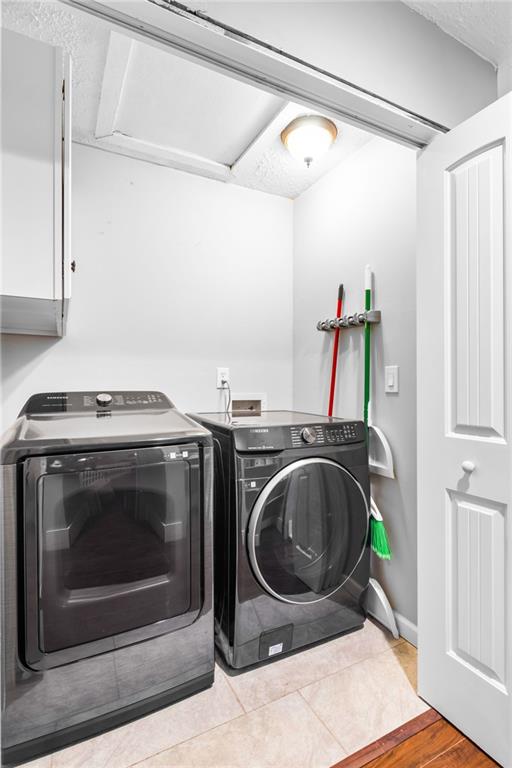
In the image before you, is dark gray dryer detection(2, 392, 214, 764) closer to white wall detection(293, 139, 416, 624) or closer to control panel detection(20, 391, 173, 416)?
control panel detection(20, 391, 173, 416)

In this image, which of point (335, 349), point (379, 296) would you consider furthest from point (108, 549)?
point (379, 296)

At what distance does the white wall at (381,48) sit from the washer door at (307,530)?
1.35 metres

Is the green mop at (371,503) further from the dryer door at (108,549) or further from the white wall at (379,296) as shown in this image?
the dryer door at (108,549)

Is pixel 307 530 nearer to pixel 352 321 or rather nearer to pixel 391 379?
pixel 391 379

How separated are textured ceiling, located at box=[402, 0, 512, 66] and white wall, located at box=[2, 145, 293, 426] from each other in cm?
134

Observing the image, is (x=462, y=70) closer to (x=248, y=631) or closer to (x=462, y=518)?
(x=462, y=518)

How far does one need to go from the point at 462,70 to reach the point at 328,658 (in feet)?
7.66

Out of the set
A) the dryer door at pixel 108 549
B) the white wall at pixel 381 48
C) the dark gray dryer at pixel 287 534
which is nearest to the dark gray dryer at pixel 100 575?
the dryer door at pixel 108 549

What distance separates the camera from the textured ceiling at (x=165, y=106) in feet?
4.63

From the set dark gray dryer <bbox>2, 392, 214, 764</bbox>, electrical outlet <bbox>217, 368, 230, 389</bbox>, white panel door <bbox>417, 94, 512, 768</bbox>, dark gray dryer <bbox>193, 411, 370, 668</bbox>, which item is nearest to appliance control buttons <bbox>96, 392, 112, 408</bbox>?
dark gray dryer <bbox>2, 392, 214, 764</bbox>

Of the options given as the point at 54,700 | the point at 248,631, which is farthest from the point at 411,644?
the point at 54,700

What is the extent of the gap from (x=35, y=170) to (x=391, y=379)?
1603 mm

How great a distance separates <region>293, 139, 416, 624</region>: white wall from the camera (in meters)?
1.77

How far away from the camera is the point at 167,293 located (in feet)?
7.41
